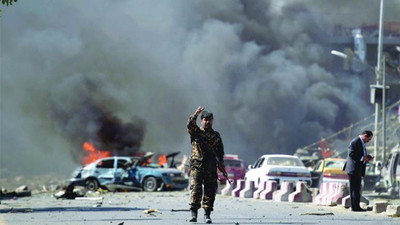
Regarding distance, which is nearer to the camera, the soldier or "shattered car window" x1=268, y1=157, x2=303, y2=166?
the soldier

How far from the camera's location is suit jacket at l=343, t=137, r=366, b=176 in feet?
60.6

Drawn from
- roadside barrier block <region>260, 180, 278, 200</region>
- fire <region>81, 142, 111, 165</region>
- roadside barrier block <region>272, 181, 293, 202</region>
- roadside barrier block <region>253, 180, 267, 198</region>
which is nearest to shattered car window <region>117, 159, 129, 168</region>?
roadside barrier block <region>253, 180, 267, 198</region>

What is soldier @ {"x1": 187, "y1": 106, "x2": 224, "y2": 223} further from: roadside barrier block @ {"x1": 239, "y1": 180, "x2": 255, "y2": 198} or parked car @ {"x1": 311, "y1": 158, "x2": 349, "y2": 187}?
parked car @ {"x1": 311, "y1": 158, "x2": 349, "y2": 187}

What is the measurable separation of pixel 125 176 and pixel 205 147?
827 inches

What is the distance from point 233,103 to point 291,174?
122 ft

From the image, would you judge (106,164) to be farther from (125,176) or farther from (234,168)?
(234,168)

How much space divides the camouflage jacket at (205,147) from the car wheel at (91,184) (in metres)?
21.1

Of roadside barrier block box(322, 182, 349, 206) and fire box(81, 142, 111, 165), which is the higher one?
fire box(81, 142, 111, 165)

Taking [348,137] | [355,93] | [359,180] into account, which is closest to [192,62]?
[348,137]

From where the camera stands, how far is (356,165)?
60.7 ft

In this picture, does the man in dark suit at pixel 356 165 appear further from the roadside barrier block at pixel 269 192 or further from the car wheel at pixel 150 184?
the car wheel at pixel 150 184

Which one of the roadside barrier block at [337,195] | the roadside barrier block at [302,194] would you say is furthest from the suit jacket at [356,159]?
the roadside barrier block at [302,194]

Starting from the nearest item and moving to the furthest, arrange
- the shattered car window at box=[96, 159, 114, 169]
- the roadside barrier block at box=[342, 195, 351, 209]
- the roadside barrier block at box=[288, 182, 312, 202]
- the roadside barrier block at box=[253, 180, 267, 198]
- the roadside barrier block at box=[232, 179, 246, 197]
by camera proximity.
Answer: the roadside barrier block at box=[342, 195, 351, 209] < the roadside barrier block at box=[288, 182, 312, 202] < the roadside barrier block at box=[253, 180, 267, 198] < the roadside barrier block at box=[232, 179, 246, 197] < the shattered car window at box=[96, 159, 114, 169]

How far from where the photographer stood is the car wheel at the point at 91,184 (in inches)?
1381
